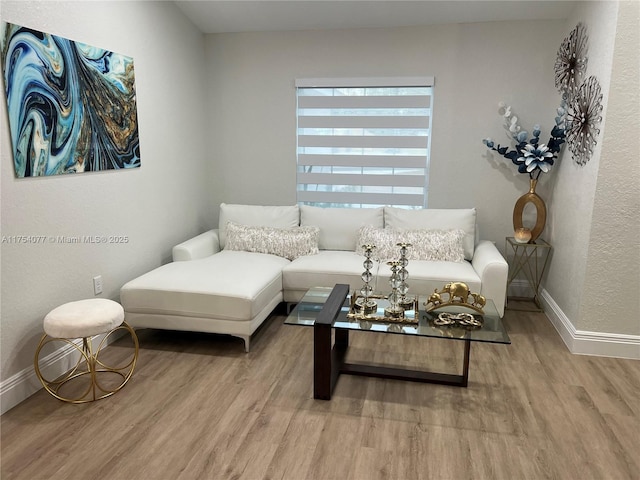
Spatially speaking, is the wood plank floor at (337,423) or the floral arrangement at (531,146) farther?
the floral arrangement at (531,146)

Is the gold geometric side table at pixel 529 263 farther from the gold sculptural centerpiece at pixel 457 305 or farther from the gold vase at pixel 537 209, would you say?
the gold sculptural centerpiece at pixel 457 305

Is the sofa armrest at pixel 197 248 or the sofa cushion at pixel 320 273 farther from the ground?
the sofa armrest at pixel 197 248

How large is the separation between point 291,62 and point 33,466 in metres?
3.59

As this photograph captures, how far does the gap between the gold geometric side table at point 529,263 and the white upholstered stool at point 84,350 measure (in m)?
3.06

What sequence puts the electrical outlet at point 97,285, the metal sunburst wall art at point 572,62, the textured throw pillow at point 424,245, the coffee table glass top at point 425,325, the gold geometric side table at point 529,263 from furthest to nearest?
1. the gold geometric side table at point 529,263
2. the textured throw pillow at point 424,245
3. the metal sunburst wall art at point 572,62
4. the electrical outlet at point 97,285
5. the coffee table glass top at point 425,325

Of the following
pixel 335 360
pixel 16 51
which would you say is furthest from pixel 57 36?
pixel 335 360

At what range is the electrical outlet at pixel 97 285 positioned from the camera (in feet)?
10.2

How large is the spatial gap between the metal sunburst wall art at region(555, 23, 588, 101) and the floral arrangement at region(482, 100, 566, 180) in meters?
0.15

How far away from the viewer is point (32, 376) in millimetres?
2600

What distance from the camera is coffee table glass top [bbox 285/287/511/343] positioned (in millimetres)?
2396

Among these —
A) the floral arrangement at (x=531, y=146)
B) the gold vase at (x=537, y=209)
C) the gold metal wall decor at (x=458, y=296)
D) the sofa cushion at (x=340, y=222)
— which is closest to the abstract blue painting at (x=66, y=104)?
the sofa cushion at (x=340, y=222)

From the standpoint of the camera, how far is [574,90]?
3480 millimetres

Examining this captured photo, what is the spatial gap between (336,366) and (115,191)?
1.88m

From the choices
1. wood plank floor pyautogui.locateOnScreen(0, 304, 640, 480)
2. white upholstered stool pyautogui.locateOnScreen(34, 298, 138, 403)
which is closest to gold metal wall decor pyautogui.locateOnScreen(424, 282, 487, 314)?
wood plank floor pyautogui.locateOnScreen(0, 304, 640, 480)
